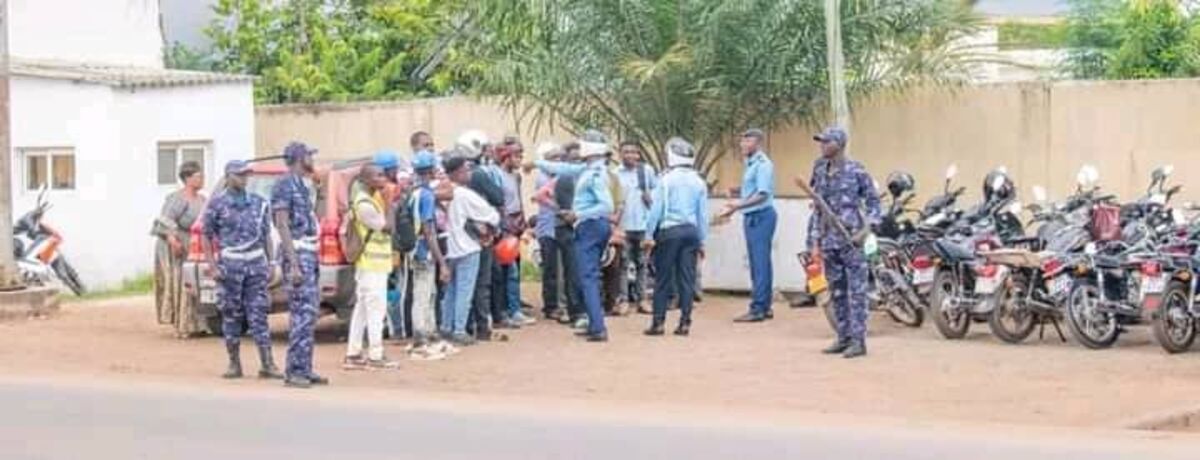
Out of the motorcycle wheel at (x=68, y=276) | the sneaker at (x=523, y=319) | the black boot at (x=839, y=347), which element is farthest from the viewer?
the motorcycle wheel at (x=68, y=276)

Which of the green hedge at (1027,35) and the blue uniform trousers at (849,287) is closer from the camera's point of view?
the blue uniform trousers at (849,287)

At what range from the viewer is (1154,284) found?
15.2 meters

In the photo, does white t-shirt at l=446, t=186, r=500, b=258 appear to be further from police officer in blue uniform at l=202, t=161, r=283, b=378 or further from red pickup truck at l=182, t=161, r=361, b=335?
police officer in blue uniform at l=202, t=161, r=283, b=378

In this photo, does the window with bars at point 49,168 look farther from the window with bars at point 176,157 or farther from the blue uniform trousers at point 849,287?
the blue uniform trousers at point 849,287

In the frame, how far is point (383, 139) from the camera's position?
26109mm

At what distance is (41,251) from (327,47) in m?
10.2

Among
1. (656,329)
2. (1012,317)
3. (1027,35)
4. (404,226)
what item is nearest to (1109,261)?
(1012,317)

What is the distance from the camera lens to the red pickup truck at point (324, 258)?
1659 centimetres

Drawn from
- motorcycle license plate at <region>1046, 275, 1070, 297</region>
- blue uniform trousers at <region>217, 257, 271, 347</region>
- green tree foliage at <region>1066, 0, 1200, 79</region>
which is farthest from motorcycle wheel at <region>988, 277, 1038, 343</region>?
green tree foliage at <region>1066, 0, 1200, 79</region>

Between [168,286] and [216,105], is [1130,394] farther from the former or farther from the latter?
[216,105]

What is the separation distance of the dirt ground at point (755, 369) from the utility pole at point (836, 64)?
6.32ft

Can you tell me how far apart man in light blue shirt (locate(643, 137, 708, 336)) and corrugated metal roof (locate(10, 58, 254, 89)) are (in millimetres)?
9655

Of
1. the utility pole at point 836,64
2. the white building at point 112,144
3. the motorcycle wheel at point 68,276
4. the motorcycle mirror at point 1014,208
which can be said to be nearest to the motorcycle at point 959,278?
the motorcycle mirror at point 1014,208

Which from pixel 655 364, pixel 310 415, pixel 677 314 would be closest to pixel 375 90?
pixel 677 314
